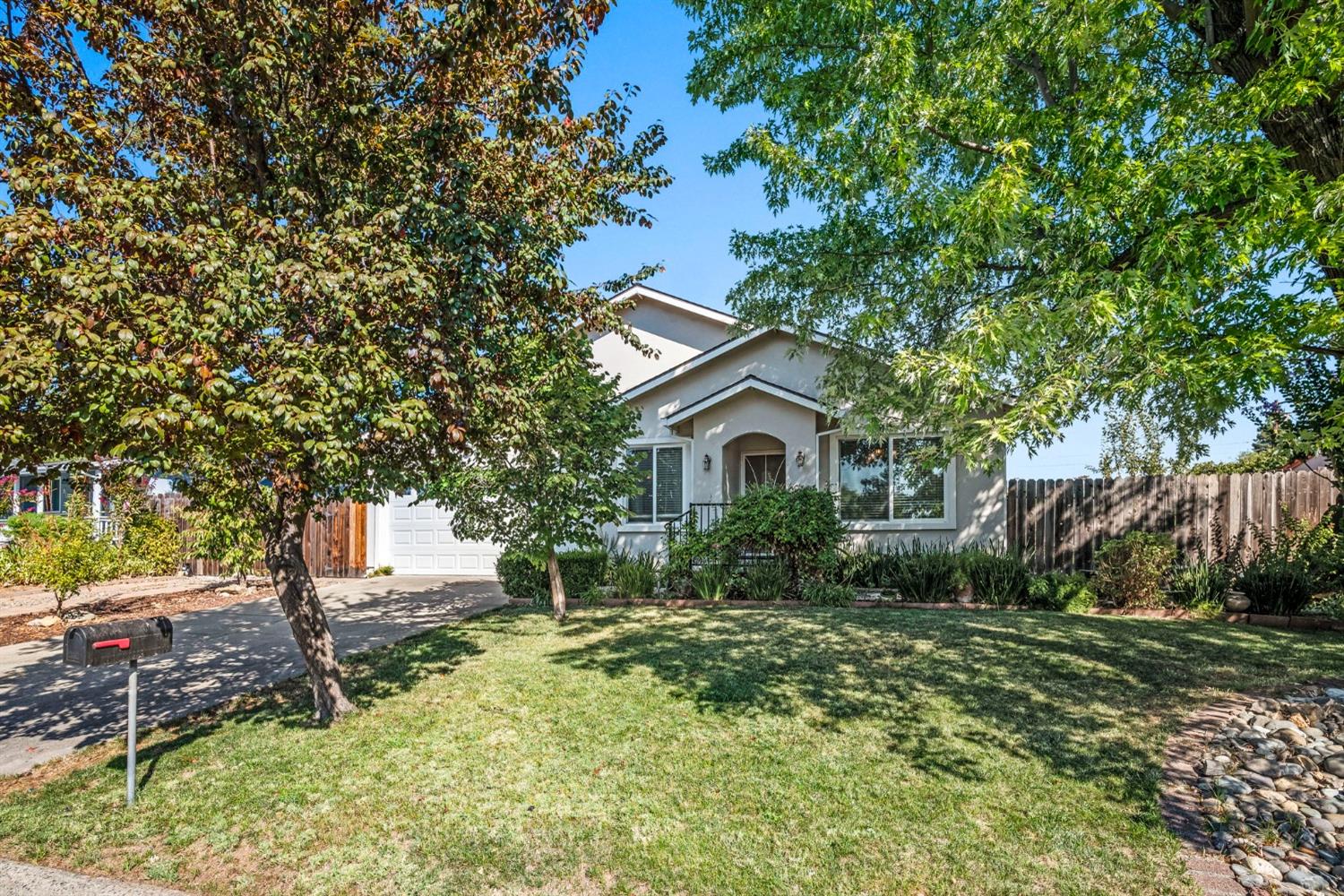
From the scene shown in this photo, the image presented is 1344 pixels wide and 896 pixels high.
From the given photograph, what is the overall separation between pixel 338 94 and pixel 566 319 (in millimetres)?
2503

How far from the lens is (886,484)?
13375 mm

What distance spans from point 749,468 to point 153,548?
14.0 meters

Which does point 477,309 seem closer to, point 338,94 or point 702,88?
point 338,94

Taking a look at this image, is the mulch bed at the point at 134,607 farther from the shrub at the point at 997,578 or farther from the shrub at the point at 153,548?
the shrub at the point at 997,578

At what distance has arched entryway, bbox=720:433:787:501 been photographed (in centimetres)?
1480

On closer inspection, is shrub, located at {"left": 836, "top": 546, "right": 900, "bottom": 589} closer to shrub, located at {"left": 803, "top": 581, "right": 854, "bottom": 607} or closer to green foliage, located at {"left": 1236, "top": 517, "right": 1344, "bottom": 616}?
shrub, located at {"left": 803, "top": 581, "right": 854, "bottom": 607}

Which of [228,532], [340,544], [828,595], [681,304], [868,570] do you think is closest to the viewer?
[228,532]

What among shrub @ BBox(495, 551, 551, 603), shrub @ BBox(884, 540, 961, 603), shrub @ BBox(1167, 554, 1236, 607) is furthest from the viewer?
shrub @ BBox(495, 551, 551, 603)

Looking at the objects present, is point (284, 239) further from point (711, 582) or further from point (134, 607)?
point (134, 607)

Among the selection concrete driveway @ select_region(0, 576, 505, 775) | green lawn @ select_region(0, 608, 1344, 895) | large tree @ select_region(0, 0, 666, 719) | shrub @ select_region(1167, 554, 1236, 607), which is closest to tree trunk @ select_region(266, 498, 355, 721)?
large tree @ select_region(0, 0, 666, 719)

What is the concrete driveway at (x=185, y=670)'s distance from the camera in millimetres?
5805

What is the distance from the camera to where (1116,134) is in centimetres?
622

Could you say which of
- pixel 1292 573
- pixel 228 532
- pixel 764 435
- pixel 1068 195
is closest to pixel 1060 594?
pixel 1292 573

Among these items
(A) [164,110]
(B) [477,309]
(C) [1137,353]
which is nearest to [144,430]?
(B) [477,309]
